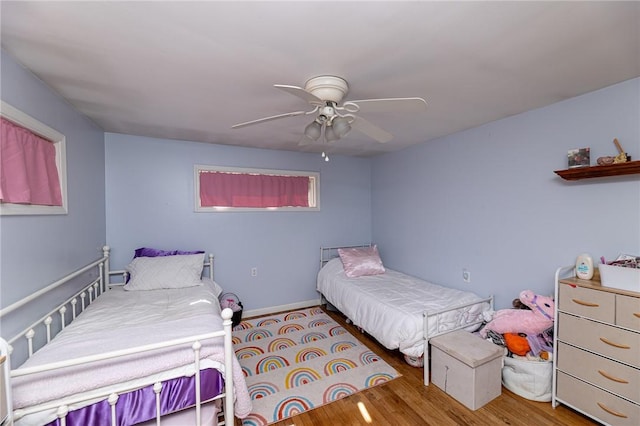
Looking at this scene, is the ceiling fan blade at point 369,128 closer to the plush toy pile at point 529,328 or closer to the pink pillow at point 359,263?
the plush toy pile at point 529,328

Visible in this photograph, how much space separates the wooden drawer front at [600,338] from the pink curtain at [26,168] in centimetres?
356

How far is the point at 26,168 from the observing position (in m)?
1.63

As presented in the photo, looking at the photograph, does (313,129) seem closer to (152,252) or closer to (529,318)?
(529,318)

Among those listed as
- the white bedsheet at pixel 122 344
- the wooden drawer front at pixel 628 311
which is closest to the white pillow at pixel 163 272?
the white bedsheet at pixel 122 344

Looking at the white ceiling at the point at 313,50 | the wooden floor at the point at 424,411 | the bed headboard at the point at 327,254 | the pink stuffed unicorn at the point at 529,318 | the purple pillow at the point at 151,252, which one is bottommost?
the wooden floor at the point at 424,411

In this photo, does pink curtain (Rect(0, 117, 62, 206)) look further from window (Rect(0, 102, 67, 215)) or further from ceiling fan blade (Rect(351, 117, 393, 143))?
ceiling fan blade (Rect(351, 117, 393, 143))

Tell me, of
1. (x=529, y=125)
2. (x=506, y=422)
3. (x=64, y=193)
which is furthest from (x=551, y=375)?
(x=64, y=193)

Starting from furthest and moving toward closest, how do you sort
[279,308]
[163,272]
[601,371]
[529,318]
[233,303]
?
1. [279,308]
2. [233,303]
3. [163,272]
4. [529,318]
5. [601,371]

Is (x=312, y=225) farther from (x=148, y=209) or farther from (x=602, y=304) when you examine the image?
(x=602, y=304)

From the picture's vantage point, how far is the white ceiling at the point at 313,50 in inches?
46.8

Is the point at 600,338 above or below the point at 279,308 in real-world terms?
above

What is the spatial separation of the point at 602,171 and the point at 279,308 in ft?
11.9

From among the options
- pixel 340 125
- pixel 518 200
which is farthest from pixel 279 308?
pixel 518 200

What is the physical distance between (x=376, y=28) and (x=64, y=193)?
8.11ft
